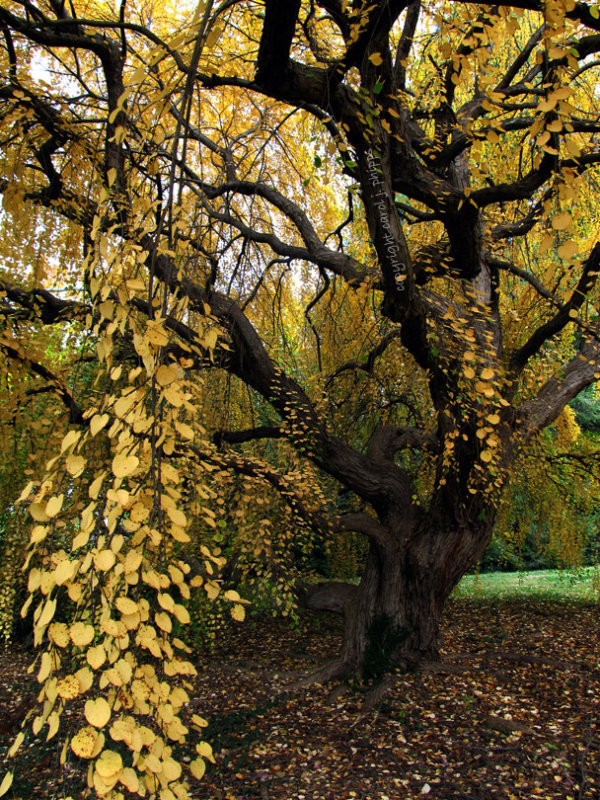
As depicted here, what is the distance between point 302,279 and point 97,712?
4.51 metres

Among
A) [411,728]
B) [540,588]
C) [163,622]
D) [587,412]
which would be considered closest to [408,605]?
[411,728]

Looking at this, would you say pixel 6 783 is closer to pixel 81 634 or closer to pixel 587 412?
pixel 81 634

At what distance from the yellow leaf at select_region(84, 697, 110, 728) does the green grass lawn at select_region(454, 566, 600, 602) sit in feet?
20.1

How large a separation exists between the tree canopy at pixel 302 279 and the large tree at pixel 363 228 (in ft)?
0.08

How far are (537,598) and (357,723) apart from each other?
4.49m

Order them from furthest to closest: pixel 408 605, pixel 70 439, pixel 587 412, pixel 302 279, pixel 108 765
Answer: pixel 587 412 → pixel 302 279 → pixel 408 605 → pixel 70 439 → pixel 108 765

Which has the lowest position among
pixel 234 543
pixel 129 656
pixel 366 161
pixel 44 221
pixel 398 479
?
pixel 234 543

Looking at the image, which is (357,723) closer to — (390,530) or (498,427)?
(390,530)

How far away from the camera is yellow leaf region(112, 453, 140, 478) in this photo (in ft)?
2.66

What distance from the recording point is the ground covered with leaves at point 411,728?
277 centimetres

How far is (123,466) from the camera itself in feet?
2.71

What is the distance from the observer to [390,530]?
439 centimetres

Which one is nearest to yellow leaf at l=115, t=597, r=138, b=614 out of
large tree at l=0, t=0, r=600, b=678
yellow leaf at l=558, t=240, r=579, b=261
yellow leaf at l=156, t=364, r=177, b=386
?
yellow leaf at l=156, t=364, r=177, b=386

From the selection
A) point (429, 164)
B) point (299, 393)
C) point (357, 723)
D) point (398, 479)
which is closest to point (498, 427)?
point (398, 479)
